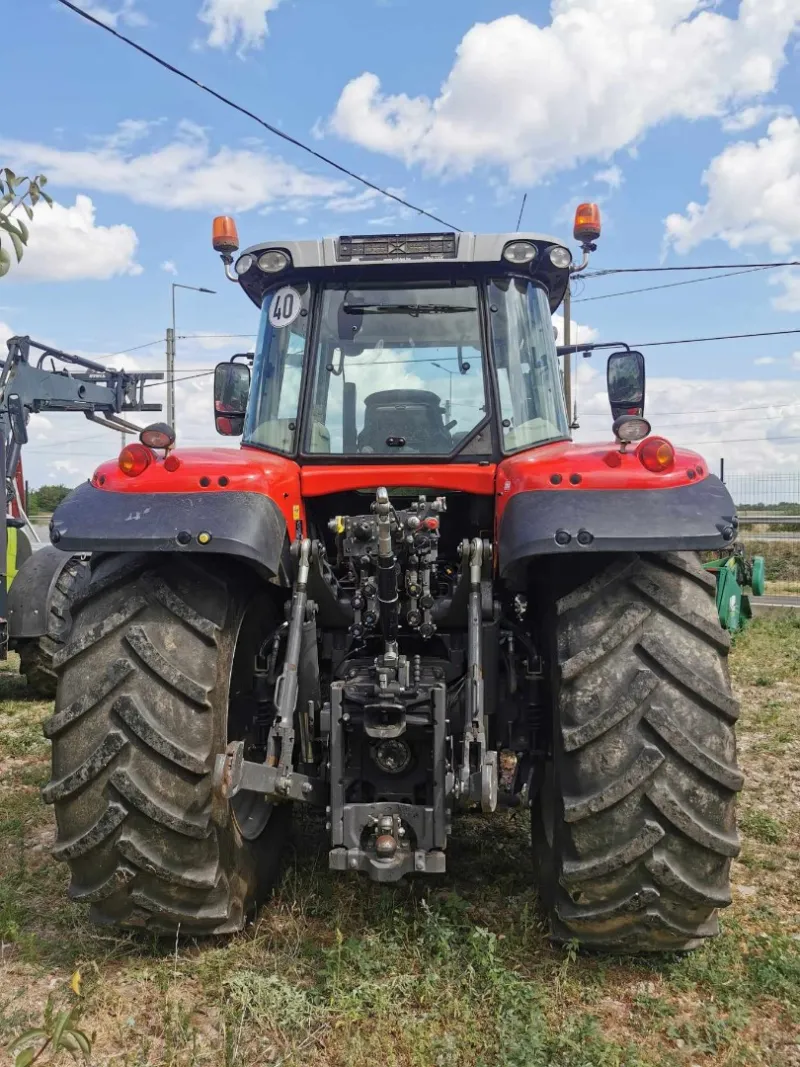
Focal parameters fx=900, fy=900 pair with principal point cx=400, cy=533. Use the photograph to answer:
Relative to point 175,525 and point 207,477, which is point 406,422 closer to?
point 207,477

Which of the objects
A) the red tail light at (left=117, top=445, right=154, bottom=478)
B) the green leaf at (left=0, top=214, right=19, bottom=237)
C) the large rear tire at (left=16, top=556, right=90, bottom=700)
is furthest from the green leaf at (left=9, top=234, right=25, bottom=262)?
the large rear tire at (left=16, top=556, right=90, bottom=700)

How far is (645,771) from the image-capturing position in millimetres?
2773

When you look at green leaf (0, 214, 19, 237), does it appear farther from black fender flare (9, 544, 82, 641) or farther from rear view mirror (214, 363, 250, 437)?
black fender flare (9, 544, 82, 641)

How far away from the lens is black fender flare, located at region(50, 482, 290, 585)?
2938 mm

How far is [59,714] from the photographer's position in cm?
295

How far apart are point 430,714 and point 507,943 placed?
87 cm

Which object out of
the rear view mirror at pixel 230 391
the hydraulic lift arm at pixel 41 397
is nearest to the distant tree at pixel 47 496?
the hydraulic lift arm at pixel 41 397

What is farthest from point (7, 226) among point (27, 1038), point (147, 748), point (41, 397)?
point (41, 397)

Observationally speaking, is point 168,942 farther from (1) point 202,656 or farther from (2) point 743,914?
(2) point 743,914

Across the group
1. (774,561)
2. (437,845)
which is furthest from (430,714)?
(774,561)

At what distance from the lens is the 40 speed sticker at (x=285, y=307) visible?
13.1ft

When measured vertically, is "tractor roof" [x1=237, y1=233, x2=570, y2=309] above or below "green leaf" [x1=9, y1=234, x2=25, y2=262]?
above

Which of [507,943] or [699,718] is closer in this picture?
[699,718]

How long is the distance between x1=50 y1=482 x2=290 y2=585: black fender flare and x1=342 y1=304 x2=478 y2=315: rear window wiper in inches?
45.5
